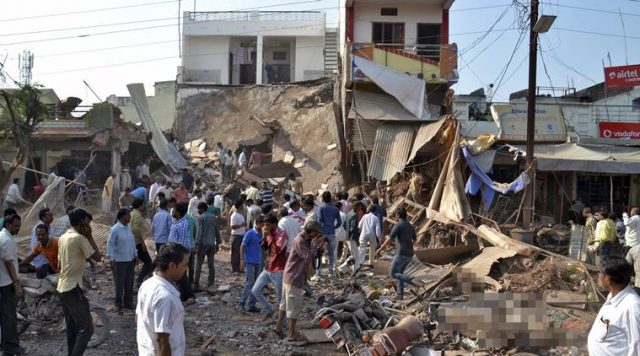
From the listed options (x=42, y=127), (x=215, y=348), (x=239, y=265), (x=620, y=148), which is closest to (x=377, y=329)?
(x=215, y=348)

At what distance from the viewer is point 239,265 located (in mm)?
11898

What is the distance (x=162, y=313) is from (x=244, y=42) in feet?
102

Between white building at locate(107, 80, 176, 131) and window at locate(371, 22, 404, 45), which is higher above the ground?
window at locate(371, 22, 404, 45)

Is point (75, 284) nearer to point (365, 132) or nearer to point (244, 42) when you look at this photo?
point (365, 132)

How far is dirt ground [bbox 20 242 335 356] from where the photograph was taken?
275 inches

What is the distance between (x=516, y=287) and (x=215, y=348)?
526cm

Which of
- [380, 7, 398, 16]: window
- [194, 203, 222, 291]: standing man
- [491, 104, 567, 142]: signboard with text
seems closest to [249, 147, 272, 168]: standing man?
[380, 7, 398, 16]: window

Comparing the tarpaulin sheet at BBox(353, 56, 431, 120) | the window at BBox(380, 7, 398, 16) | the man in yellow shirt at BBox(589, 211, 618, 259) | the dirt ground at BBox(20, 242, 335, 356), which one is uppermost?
the window at BBox(380, 7, 398, 16)

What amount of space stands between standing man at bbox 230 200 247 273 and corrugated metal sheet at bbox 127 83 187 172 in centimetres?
1193

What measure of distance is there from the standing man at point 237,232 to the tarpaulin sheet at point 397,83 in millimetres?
7878

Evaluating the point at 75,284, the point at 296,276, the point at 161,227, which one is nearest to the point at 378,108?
the point at 161,227

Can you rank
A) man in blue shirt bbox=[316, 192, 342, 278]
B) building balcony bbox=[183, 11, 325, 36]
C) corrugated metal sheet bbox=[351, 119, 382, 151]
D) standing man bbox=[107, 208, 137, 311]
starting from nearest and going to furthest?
standing man bbox=[107, 208, 137, 311], man in blue shirt bbox=[316, 192, 342, 278], corrugated metal sheet bbox=[351, 119, 382, 151], building balcony bbox=[183, 11, 325, 36]

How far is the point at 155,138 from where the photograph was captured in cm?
2369

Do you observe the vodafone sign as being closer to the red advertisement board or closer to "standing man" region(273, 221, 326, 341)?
the red advertisement board
